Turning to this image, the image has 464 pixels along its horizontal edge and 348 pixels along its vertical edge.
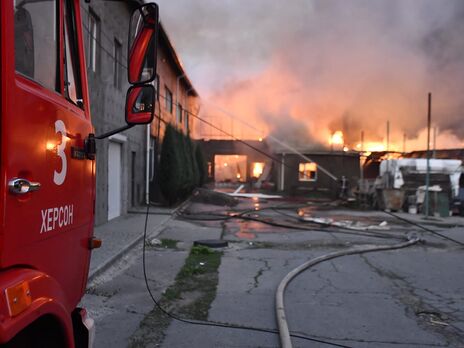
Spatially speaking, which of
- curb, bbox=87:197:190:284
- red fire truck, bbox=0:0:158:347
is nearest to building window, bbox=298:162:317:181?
curb, bbox=87:197:190:284

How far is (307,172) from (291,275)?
2172 centimetres

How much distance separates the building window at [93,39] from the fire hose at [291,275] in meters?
5.93

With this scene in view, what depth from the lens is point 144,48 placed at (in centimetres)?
224

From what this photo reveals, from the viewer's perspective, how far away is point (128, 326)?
171 inches

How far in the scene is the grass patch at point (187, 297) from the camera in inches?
164

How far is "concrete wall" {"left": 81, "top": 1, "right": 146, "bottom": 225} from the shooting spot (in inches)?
391

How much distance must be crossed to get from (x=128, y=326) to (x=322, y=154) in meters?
23.8

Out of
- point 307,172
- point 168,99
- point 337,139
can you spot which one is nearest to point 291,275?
point 168,99

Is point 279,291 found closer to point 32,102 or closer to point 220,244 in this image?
point 220,244

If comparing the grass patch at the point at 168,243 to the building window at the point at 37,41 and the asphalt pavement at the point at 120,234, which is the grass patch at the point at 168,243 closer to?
→ the asphalt pavement at the point at 120,234

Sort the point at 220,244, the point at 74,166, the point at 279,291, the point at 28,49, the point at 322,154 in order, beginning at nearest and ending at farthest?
the point at 28,49
the point at 74,166
the point at 279,291
the point at 220,244
the point at 322,154

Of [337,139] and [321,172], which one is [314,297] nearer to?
[321,172]

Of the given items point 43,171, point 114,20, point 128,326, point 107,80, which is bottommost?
point 128,326

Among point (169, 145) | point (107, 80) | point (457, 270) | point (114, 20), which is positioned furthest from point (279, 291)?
point (169, 145)
